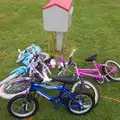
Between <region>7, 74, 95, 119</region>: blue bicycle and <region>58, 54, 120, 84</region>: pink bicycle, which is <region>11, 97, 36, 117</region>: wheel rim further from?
<region>58, 54, 120, 84</region>: pink bicycle

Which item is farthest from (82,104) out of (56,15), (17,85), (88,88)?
(56,15)

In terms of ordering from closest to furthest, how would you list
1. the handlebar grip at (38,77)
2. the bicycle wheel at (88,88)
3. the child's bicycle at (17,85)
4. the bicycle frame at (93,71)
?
the handlebar grip at (38,77) → the bicycle wheel at (88,88) → the child's bicycle at (17,85) → the bicycle frame at (93,71)

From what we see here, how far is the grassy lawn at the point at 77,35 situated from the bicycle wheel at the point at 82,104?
11 cm

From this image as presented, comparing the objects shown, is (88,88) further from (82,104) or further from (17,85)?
(17,85)

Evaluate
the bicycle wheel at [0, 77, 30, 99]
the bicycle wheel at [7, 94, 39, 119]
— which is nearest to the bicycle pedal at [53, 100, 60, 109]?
the bicycle wheel at [7, 94, 39, 119]

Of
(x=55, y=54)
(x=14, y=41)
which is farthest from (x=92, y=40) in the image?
(x=14, y=41)

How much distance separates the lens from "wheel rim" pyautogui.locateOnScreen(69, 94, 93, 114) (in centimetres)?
374

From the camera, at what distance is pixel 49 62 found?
4.65m

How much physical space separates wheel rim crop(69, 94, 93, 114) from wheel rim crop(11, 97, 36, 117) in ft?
2.39

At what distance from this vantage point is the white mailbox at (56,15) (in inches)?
192

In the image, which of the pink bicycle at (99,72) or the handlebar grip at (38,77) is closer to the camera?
the handlebar grip at (38,77)

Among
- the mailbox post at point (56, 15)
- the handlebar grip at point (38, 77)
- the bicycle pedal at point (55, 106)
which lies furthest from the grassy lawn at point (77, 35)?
the mailbox post at point (56, 15)

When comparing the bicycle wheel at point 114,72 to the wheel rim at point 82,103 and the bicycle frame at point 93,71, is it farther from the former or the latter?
the wheel rim at point 82,103

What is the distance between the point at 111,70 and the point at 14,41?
132 inches
